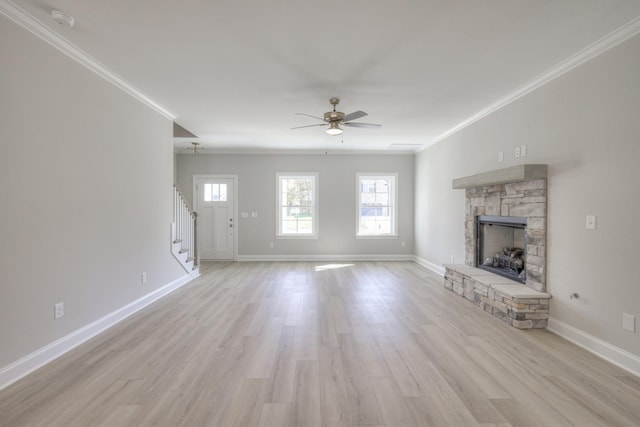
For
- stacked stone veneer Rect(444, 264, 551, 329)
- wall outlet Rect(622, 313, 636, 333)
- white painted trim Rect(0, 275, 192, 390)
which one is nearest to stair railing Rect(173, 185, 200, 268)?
white painted trim Rect(0, 275, 192, 390)

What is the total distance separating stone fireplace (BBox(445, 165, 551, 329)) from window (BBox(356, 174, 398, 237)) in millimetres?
2747

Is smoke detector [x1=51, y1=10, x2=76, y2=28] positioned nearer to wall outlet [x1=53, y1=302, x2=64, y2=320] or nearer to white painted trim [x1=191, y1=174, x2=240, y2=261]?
wall outlet [x1=53, y1=302, x2=64, y2=320]

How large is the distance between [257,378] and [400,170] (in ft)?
20.8

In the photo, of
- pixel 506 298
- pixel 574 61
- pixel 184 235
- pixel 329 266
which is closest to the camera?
pixel 574 61

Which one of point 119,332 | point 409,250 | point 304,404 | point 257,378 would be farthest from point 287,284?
point 409,250

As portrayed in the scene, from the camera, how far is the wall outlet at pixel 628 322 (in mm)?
2377

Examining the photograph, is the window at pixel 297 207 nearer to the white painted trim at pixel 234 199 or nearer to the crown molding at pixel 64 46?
the white painted trim at pixel 234 199

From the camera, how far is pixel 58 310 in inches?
103

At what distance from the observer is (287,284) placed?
5.13 metres

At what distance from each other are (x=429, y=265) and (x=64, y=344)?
6086 millimetres

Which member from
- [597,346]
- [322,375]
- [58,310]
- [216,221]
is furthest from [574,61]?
[216,221]

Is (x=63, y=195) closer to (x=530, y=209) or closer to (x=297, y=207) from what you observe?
(x=530, y=209)

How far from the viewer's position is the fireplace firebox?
396 centimetres

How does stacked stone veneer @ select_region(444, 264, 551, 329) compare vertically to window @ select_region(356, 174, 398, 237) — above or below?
below
